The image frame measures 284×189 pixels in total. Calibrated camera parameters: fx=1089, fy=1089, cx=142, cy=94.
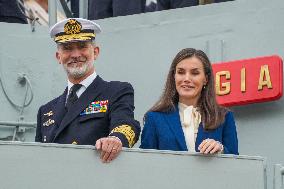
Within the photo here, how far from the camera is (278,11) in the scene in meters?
A: 5.41

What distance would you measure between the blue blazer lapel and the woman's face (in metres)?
0.07

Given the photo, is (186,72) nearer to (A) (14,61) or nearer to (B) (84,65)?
(B) (84,65)

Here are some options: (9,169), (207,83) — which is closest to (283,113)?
(207,83)

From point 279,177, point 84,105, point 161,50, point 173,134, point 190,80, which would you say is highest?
point 161,50

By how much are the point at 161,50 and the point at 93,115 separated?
53.3 inches

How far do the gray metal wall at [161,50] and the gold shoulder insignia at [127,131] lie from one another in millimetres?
1036

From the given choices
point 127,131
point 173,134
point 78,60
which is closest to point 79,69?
point 78,60

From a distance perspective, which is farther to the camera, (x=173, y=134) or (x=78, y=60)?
(x=78, y=60)

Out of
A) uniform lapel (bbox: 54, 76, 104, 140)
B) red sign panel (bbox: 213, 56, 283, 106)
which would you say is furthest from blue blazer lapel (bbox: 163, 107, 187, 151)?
red sign panel (bbox: 213, 56, 283, 106)

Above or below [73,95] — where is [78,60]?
above

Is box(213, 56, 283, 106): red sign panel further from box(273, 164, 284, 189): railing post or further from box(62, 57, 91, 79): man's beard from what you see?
box(62, 57, 91, 79): man's beard

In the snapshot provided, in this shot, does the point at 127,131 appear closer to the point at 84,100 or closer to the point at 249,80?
the point at 84,100

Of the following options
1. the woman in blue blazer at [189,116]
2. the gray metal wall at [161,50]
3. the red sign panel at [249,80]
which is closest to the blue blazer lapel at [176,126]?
the woman in blue blazer at [189,116]

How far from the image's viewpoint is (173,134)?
428 centimetres
